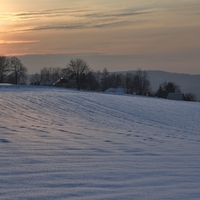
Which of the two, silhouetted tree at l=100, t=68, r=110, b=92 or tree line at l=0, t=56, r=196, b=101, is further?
silhouetted tree at l=100, t=68, r=110, b=92

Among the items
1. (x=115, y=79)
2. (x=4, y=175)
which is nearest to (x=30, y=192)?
(x=4, y=175)

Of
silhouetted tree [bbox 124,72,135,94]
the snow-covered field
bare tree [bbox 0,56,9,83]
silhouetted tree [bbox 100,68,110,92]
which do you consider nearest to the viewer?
the snow-covered field

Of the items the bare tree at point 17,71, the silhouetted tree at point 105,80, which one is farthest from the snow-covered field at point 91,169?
the silhouetted tree at point 105,80

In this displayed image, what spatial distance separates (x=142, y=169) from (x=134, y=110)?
18305 mm

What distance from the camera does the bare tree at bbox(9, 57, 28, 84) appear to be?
104000 millimetres

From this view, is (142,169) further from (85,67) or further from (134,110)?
(85,67)

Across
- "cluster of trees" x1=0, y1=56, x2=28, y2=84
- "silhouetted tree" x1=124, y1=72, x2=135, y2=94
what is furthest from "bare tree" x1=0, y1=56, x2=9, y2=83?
"silhouetted tree" x1=124, y1=72, x2=135, y2=94

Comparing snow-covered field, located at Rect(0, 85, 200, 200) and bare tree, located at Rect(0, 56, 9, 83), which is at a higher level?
bare tree, located at Rect(0, 56, 9, 83)

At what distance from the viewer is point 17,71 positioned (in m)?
106

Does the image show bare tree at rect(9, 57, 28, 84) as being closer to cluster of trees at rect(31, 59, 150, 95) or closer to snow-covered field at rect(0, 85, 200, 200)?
cluster of trees at rect(31, 59, 150, 95)

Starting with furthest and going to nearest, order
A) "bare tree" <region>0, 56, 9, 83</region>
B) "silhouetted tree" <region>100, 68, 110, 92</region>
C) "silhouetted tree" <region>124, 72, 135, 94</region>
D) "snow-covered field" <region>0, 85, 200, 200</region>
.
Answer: "silhouetted tree" <region>100, 68, 110, 92</region>, "silhouetted tree" <region>124, 72, 135, 94</region>, "bare tree" <region>0, 56, 9, 83</region>, "snow-covered field" <region>0, 85, 200, 200</region>

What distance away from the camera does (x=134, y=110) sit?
2512cm

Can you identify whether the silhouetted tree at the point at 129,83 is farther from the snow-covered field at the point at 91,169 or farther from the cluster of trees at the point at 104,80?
the snow-covered field at the point at 91,169

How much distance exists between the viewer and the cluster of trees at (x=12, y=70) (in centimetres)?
9738
